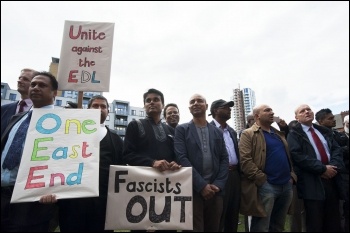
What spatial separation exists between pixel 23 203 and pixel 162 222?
4.45 feet

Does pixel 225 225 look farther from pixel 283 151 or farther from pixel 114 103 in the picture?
pixel 114 103

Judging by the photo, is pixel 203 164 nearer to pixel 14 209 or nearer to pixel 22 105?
pixel 14 209

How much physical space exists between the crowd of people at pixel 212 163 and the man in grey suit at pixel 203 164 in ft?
0.04

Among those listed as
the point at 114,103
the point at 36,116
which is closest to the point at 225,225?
the point at 36,116

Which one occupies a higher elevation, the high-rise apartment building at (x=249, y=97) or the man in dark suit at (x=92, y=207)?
the high-rise apartment building at (x=249, y=97)

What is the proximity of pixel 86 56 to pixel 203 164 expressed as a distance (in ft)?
6.73

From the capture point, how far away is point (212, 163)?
123 inches

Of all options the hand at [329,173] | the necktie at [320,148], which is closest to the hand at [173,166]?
the hand at [329,173]

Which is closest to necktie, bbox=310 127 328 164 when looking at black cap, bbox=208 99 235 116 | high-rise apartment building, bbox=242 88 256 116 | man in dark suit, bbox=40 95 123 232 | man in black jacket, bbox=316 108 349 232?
man in black jacket, bbox=316 108 349 232

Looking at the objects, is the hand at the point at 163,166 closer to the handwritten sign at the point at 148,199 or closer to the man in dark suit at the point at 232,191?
the handwritten sign at the point at 148,199

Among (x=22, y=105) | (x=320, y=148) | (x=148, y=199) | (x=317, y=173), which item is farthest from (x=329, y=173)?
(x=22, y=105)

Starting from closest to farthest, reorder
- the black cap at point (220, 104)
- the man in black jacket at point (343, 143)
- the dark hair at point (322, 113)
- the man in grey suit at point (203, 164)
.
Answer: the man in grey suit at point (203, 164), the man in black jacket at point (343, 143), the black cap at point (220, 104), the dark hair at point (322, 113)

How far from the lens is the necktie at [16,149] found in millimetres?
2268

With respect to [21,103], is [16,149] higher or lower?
lower
